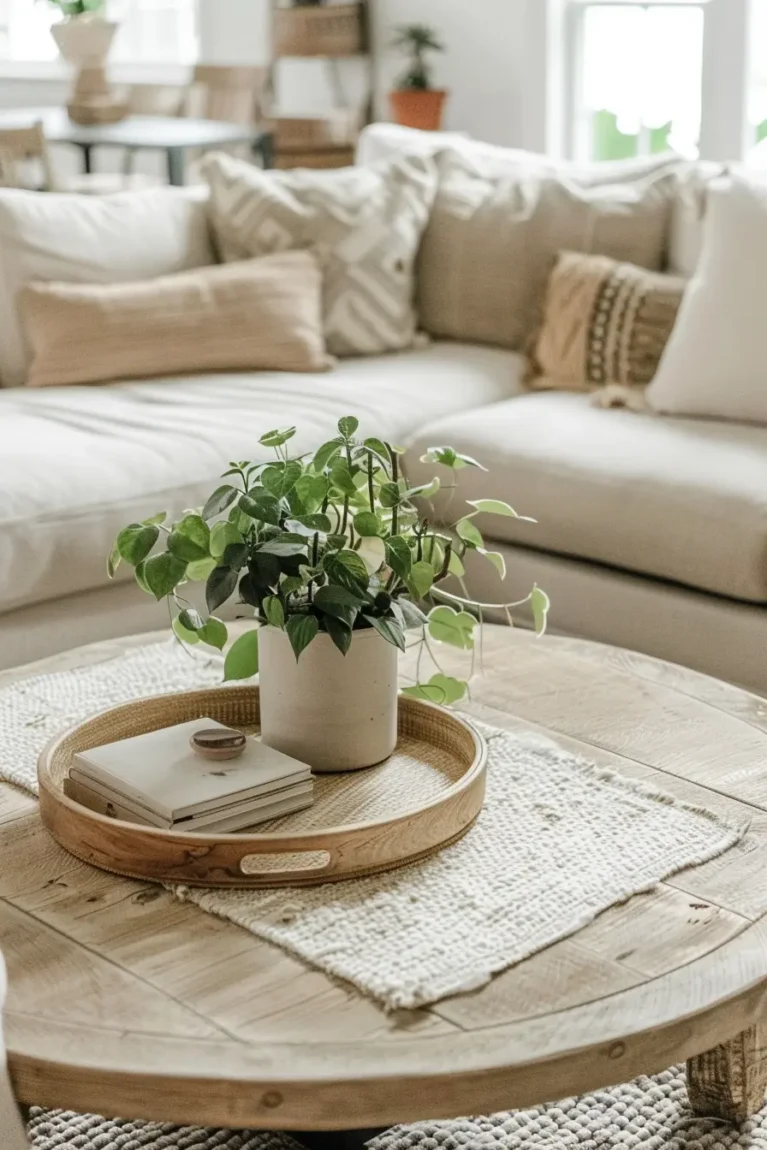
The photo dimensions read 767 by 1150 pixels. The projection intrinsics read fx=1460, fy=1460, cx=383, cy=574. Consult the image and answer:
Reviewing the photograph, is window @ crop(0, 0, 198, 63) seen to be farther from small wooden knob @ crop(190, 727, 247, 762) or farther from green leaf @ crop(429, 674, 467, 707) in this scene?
small wooden knob @ crop(190, 727, 247, 762)

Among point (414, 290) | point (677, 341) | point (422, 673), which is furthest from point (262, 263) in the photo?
point (422, 673)

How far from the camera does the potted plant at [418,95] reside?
5.38m

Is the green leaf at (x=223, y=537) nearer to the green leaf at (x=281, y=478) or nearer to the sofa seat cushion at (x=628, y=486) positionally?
the green leaf at (x=281, y=478)

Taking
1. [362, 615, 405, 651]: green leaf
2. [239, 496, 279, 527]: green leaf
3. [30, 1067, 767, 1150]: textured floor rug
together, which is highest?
[239, 496, 279, 527]: green leaf

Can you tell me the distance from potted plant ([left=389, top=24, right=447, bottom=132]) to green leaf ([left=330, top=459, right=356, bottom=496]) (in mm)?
4256

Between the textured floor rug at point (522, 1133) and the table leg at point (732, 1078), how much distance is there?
0.07 ft

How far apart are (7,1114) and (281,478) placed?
2.02 feet

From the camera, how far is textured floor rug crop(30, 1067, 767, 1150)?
1.53m

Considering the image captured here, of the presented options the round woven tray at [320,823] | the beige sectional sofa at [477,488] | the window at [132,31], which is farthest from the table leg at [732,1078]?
the window at [132,31]

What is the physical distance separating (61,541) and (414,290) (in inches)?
51.9

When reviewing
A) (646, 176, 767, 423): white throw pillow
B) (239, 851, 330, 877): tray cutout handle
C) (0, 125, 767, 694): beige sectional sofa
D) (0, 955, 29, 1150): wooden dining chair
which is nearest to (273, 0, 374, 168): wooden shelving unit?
(0, 125, 767, 694): beige sectional sofa

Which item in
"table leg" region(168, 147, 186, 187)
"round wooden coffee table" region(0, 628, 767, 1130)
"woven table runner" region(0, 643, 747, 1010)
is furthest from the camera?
"table leg" region(168, 147, 186, 187)

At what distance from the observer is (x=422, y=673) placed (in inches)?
70.4

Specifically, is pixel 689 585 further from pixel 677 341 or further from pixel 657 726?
pixel 657 726
